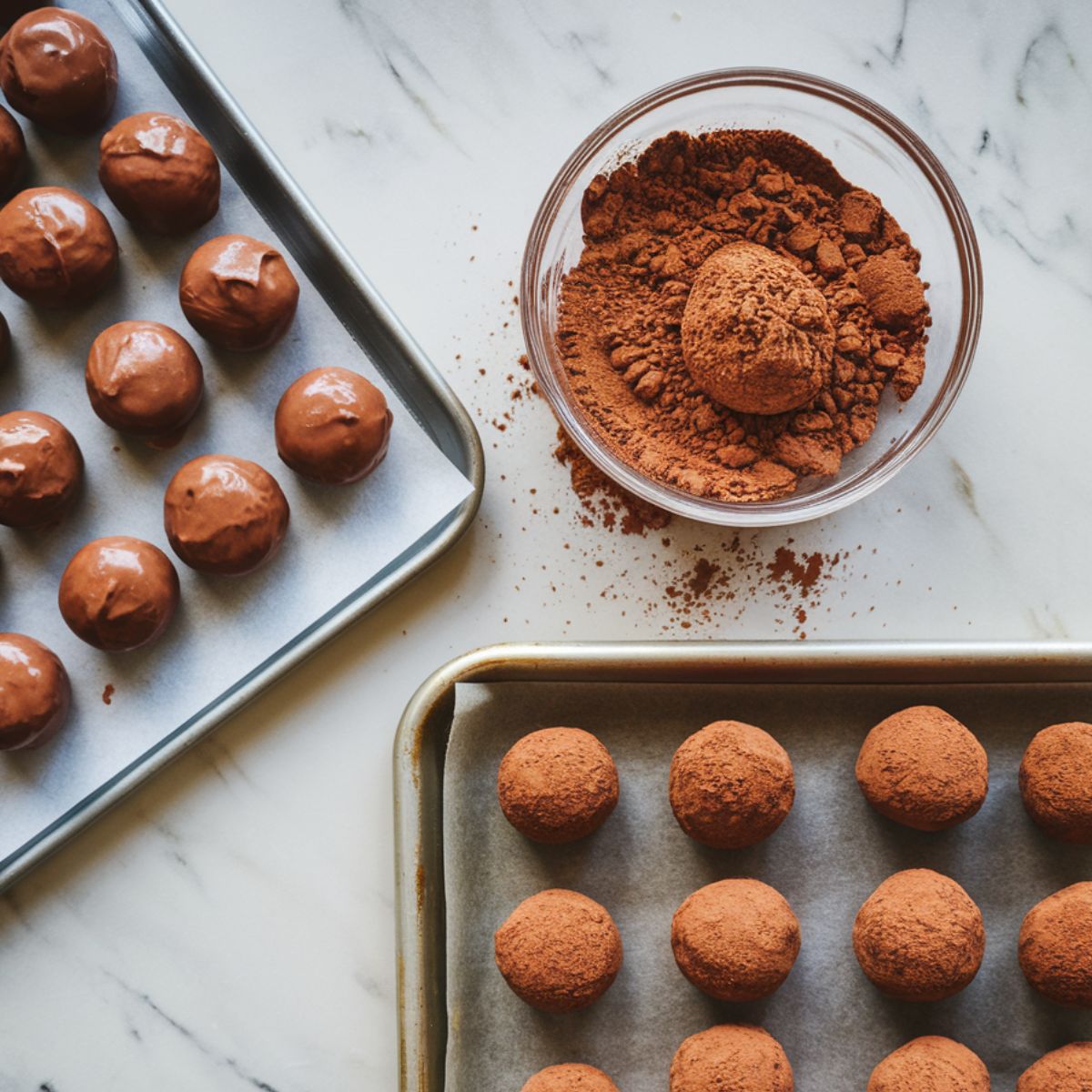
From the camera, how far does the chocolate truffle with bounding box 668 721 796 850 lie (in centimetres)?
122

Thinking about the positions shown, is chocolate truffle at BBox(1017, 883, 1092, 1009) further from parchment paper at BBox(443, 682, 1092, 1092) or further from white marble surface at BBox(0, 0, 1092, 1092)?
white marble surface at BBox(0, 0, 1092, 1092)

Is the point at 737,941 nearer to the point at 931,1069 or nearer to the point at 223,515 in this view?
the point at 931,1069

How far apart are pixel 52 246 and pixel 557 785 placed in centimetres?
93

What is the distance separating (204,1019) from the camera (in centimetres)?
142

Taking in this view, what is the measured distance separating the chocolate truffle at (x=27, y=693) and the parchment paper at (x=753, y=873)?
0.52m

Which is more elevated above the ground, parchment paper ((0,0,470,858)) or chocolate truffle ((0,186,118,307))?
chocolate truffle ((0,186,118,307))

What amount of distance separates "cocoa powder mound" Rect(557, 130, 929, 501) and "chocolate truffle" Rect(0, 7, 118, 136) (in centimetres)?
66

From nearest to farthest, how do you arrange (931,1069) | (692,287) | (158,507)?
(931,1069)
(692,287)
(158,507)

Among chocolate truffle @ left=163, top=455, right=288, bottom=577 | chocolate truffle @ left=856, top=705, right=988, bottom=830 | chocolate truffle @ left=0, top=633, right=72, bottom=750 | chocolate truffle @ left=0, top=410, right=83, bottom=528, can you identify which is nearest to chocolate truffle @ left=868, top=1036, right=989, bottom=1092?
chocolate truffle @ left=856, top=705, right=988, bottom=830

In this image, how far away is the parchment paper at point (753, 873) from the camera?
1.29 m

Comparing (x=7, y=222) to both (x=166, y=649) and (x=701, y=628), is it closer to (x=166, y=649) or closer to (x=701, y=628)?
(x=166, y=649)

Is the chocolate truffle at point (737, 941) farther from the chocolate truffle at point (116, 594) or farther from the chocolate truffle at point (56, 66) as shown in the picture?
the chocolate truffle at point (56, 66)

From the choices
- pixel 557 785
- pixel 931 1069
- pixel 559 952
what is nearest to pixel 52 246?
pixel 557 785

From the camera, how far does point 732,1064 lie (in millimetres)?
1184
